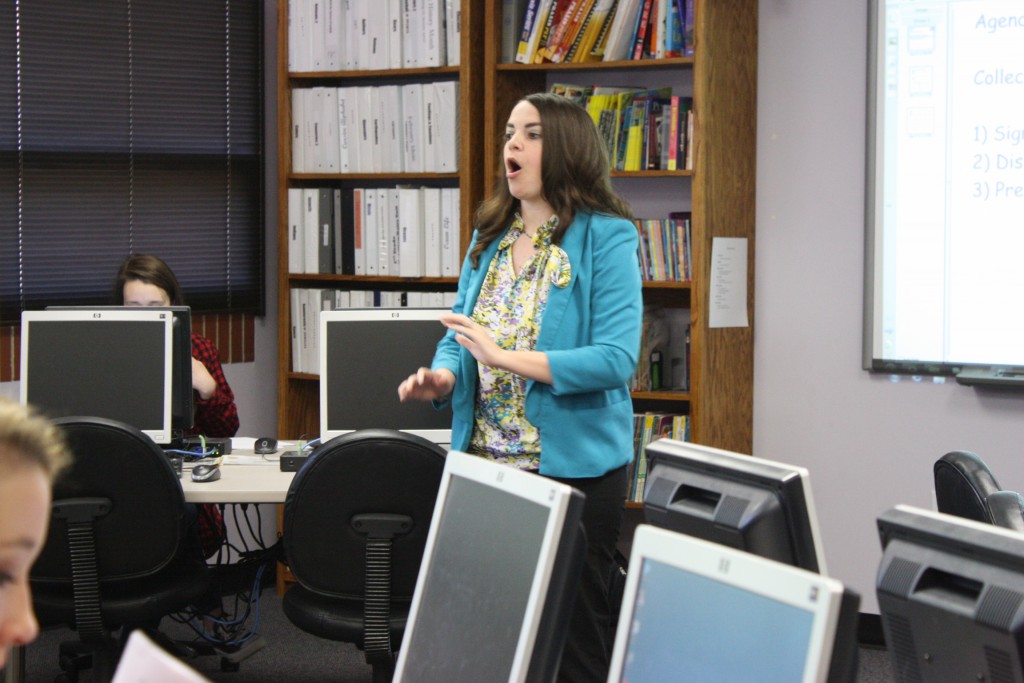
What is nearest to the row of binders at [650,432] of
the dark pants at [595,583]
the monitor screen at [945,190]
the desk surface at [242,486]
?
the monitor screen at [945,190]

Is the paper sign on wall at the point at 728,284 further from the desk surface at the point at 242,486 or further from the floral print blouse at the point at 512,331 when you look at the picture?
the desk surface at the point at 242,486

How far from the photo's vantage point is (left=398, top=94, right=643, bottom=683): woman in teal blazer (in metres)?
2.46

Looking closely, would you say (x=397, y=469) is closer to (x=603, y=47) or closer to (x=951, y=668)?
(x=951, y=668)

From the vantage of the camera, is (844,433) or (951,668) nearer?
(951,668)

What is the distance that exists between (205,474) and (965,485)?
176 cm

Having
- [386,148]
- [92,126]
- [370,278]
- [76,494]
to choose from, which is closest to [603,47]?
[386,148]

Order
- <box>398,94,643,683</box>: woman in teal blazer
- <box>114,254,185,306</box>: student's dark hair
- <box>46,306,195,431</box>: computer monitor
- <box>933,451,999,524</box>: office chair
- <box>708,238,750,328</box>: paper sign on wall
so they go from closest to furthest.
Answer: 1. <box>933,451,999,524</box>: office chair
2. <box>398,94,643,683</box>: woman in teal blazer
3. <box>46,306,195,431</box>: computer monitor
4. <box>114,254,185,306</box>: student's dark hair
5. <box>708,238,750,328</box>: paper sign on wall

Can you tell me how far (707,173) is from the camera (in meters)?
3.71

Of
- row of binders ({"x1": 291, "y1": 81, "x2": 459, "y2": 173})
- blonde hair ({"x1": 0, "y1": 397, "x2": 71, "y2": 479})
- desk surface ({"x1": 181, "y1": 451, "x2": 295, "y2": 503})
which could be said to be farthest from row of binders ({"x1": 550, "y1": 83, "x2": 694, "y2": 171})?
blonde hair ({"x1": 0, "y1": 397, "x2": 71, "y2": 479})

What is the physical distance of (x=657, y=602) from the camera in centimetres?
127

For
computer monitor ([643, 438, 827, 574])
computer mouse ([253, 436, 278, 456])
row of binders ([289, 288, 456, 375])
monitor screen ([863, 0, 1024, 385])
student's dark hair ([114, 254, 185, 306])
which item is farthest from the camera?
row of binders ([289, 288, 456, 375])

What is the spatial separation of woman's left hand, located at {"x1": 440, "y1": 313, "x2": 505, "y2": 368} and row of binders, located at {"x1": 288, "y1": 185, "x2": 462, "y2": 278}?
1820 mm

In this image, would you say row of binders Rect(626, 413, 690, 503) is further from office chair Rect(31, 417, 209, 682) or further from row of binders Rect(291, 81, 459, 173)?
office chair Rect(31, 417, 209, 682)

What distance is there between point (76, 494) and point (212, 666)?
1.21m
